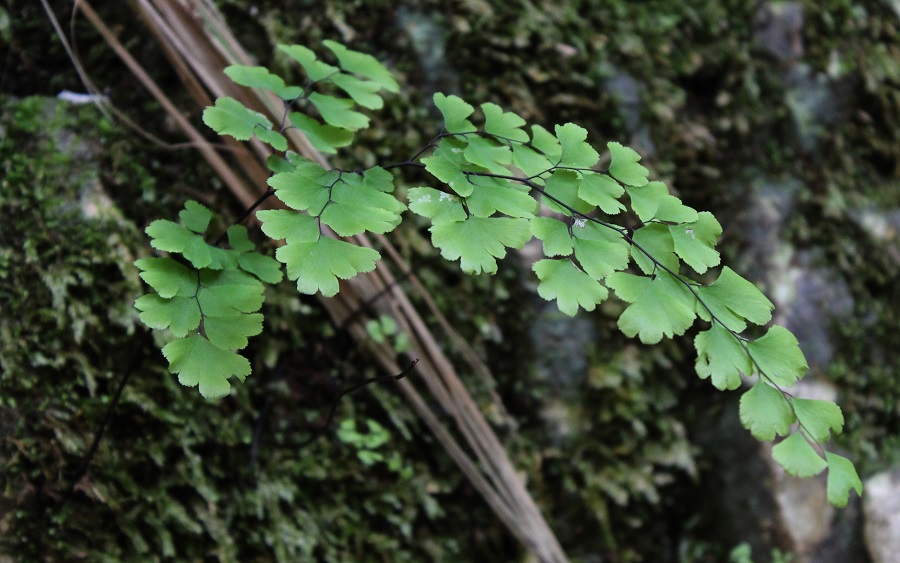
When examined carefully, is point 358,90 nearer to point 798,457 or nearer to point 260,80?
point 260,80

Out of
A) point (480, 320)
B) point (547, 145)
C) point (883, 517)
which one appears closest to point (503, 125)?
point (547, 145)

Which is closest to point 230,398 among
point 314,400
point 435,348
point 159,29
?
point 314,400

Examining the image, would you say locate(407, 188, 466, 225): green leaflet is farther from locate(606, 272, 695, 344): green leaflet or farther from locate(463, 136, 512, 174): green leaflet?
locate(606, 272, 695, 344): green leaflet

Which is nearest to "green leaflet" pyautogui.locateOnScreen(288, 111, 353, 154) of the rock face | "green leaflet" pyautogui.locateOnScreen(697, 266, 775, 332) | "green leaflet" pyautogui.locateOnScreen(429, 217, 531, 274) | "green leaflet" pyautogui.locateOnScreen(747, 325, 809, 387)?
"green leaflet" pyautogui.locateOnScreen(429, 217, 531, 274)

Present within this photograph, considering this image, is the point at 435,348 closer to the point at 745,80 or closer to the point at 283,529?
the point at 283,529

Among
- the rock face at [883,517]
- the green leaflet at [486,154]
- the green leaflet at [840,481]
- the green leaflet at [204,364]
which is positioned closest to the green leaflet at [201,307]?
the green leaflet at [204,364]

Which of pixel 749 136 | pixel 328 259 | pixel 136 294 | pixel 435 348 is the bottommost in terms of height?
pixel 749 136

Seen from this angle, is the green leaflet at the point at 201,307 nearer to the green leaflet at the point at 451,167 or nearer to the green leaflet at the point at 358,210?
the green leaflet at the point at 358,210
